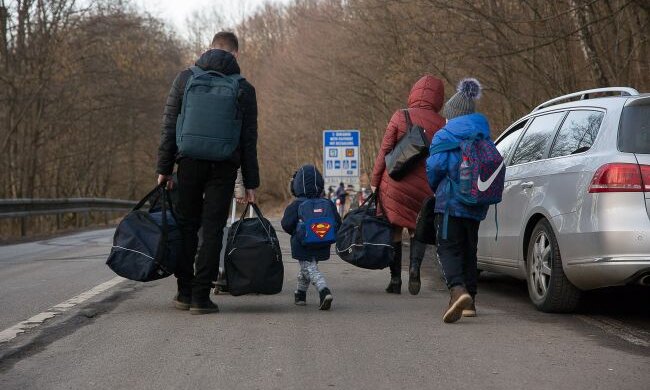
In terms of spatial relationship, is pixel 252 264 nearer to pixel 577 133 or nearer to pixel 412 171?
pixel 412 171

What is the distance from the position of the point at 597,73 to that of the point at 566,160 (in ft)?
29.6

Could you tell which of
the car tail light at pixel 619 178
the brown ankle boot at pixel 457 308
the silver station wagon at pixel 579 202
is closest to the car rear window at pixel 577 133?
the silver station wagon at pixel 579 202

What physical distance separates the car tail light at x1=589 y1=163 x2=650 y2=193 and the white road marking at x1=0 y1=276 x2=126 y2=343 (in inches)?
154

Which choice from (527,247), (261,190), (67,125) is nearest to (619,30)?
(527,247)

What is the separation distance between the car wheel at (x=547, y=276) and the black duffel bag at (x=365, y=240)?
138 cm

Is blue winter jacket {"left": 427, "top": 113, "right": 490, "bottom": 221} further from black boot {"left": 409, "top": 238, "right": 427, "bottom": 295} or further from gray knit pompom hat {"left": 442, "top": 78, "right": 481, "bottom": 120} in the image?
black boot {"left": 409, "top": 238, "right": 427, "bottom": 295}

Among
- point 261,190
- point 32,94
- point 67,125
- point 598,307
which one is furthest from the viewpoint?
point 261,190

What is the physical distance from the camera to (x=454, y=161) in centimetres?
683

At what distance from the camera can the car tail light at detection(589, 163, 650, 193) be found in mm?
6098

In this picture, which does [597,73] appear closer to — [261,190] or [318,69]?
[318,69]

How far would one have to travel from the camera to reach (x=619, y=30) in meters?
15.2

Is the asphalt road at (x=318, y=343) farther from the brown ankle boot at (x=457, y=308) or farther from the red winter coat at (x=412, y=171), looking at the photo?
the red winter coat at (x=412, y=171)

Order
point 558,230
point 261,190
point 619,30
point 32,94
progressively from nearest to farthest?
1. point 558,230
2. point 619,30
3. point 32,94
4. point 261,190

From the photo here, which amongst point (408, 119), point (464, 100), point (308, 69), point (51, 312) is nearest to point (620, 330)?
point (464, 100)
